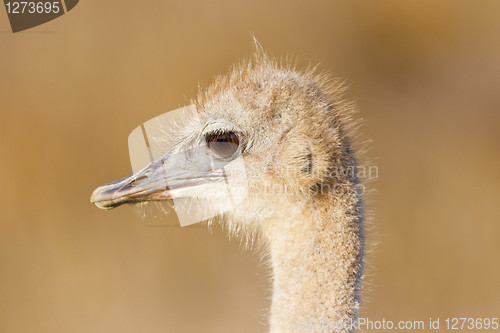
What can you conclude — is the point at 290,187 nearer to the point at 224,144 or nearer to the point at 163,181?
the point at 224,144

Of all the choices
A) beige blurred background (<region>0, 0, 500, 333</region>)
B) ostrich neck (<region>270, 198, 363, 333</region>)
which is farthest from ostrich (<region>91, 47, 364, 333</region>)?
beige blurred background (<region>0, 0, 500, 333</region>)

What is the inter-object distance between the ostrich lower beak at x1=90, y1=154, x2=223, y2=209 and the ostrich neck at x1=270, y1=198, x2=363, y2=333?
353 millimetres

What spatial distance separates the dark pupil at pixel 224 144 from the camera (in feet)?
7.30

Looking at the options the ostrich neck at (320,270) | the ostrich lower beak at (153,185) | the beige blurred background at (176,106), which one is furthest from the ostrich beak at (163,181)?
the beige blurred background at (176,106)

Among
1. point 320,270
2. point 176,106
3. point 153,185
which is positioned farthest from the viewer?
point 176,106

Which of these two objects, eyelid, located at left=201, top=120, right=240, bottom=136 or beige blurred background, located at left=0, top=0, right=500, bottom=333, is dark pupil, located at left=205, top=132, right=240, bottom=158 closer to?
eyelid, located at left=201, top=120, right=240, bottom=136

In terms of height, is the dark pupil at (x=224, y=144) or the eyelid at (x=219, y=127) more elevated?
the eyelid at (x=219, y=127)

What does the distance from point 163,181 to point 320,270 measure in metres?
0.59

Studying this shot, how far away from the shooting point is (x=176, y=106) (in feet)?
19.3

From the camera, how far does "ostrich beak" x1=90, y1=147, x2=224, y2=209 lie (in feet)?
7.11

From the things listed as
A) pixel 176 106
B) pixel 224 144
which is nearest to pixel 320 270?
pixel 224 144

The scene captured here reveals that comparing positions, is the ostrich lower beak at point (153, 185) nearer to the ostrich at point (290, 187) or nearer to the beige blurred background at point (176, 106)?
the ostrich at point (290, 187)

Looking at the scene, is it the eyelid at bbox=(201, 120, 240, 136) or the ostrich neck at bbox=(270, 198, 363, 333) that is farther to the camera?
the eyelid at bbox=(201, 120, 240, 136)

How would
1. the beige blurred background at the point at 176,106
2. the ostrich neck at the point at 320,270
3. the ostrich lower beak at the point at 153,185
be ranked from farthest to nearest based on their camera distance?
1. the beige blurred background at the point at 176,106
2. the ostrich lower beak at the point at 153,185
3. the ostrich neck at the point at 320,270
